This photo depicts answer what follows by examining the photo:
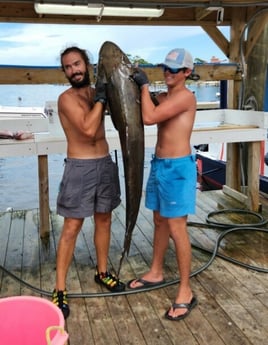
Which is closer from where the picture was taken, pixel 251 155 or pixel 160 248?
pixel 160 248

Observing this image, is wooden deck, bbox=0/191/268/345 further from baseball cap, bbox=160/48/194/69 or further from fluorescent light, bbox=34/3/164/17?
fluorescent light, bbox=34/3/164/17

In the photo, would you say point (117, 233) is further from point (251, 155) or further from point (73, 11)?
point (73, 11)

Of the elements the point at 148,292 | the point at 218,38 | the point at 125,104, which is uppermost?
the point at 218,38

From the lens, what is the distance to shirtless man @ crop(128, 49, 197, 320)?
2227mm

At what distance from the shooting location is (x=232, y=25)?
186 inches

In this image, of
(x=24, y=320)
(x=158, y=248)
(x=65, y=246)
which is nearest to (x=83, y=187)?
(x=65, y=246)

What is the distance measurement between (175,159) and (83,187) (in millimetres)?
595

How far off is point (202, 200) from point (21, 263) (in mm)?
2448

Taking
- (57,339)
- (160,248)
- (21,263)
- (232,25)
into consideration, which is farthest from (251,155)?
(57,339)

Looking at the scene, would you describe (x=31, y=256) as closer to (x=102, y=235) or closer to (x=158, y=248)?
(x=102, y=235)

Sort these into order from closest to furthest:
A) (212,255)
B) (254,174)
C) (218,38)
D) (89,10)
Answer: (212,255), (89,10), (254,174), (218,38)

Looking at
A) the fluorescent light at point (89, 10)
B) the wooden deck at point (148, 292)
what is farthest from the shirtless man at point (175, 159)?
the fluorescent light at point (89, 10)

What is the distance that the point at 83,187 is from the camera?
8.18ft

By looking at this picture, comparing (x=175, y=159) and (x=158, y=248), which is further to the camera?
(x=158, y=248)
